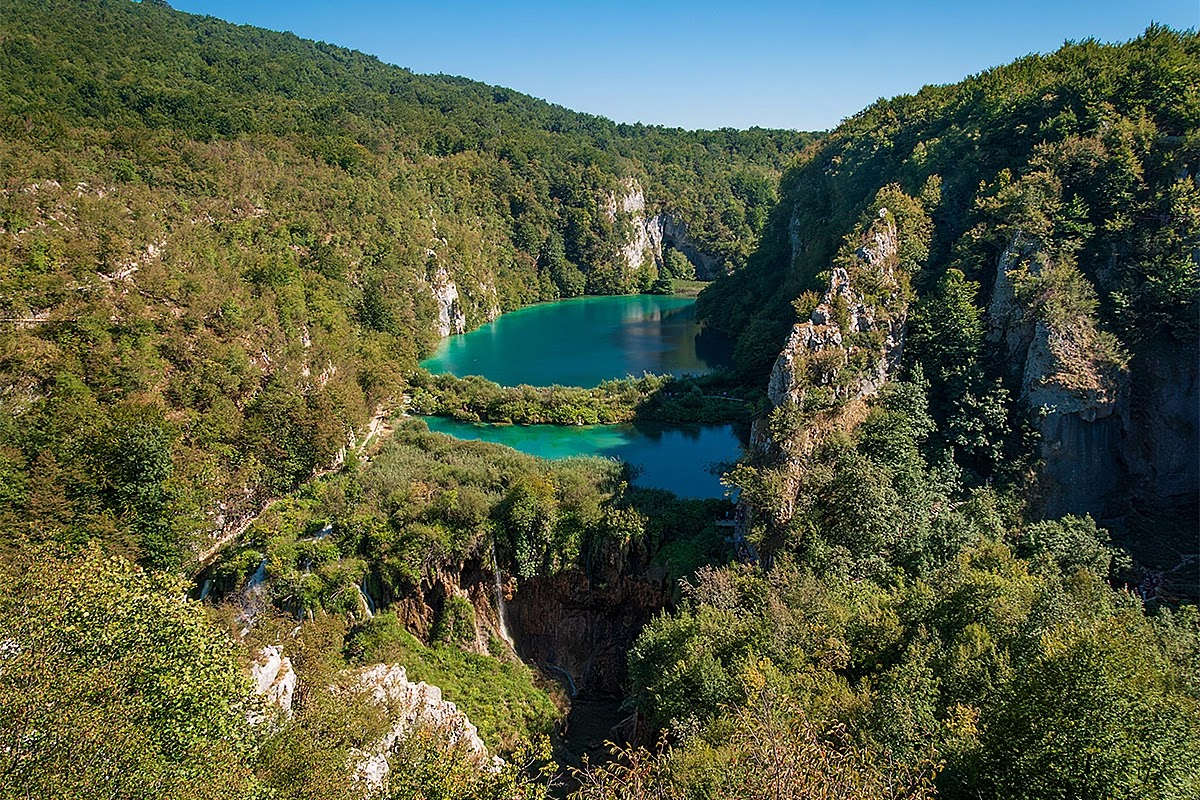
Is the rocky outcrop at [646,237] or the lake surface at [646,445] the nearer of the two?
the lake surface at [646,445]

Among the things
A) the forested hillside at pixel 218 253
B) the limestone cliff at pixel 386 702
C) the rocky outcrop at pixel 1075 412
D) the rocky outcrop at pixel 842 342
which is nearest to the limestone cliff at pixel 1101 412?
the rocky outcrop at pixel 1075 412

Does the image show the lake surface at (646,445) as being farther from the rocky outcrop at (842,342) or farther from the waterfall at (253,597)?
the waterfall at (253,597)

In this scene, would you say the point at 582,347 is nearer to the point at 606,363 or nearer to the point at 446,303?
the point at 606,363

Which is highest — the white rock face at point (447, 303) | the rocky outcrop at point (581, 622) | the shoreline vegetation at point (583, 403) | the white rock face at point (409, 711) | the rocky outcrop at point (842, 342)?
the rocky outcrop at point (842, 342)

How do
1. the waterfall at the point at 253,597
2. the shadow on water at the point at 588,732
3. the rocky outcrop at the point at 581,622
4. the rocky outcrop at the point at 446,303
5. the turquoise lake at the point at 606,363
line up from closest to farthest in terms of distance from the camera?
the shadow on water at the point at 588,732 → the waterfall at the point at 253,597 → the rocky outcrop at the point at 581,622 → the turquoise lake at the point at 606,363 → the rocky outcrop at the point at 446,303

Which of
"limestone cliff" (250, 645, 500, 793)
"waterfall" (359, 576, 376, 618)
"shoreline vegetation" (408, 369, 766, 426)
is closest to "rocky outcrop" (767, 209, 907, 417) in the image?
"shoreline vegetation" (408, 369, 766, 426)

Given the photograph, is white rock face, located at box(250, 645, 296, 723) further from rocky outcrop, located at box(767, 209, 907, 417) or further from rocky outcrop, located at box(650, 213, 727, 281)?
rocky outcrop, located at box(650, 213, 727, 281)

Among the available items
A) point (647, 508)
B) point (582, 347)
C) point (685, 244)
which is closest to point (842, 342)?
point (647, 508)
